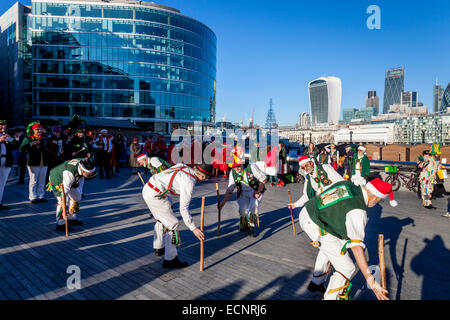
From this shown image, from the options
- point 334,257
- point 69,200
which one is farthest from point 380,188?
point 69,200

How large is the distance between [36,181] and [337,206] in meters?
9.23

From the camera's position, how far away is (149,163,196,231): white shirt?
13.9 feet

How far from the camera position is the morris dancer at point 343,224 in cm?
313

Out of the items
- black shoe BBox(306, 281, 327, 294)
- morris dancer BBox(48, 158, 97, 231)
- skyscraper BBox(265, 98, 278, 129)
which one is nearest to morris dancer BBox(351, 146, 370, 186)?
black shoe BBox(306, 281, 327, 294)

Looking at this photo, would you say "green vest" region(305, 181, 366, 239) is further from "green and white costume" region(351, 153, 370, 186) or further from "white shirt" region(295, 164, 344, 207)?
"green and white costume" region(351, 153, 370, 186)

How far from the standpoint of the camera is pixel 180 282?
434cm

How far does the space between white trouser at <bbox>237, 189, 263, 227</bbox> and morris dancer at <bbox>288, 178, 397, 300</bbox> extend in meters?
2.89

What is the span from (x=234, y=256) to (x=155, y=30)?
72.5 m

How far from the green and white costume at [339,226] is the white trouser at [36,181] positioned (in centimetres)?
860

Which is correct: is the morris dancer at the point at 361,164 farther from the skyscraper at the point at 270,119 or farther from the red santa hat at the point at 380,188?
the skyscraper at the point at 270,119

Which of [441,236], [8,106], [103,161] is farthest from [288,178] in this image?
[8,106]

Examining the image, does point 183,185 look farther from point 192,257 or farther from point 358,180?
point 358,180

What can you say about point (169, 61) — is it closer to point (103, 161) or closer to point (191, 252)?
point (103, 161)

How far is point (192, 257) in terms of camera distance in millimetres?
5305
